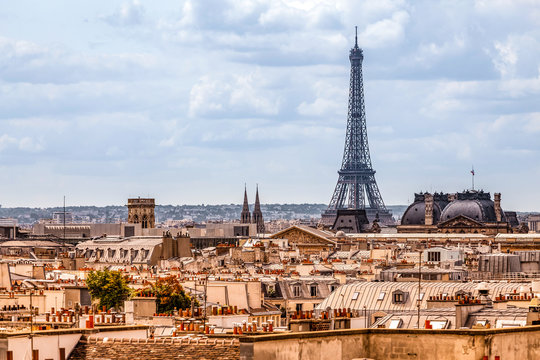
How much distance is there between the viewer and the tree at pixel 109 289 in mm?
49200

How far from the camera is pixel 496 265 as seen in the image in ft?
241

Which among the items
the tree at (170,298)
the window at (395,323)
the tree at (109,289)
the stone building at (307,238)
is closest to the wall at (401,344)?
the window at (395,323)

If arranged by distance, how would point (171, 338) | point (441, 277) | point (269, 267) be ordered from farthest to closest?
1. point (269, 267)
2. point (441, 277)
3. point (171, 338)

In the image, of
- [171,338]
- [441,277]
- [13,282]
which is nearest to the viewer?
[171,338]

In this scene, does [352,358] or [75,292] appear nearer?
[352,358]

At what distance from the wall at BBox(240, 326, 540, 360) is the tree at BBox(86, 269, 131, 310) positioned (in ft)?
90.2

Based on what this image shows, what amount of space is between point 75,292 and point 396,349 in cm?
2729

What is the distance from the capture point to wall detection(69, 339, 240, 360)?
21.0 meters

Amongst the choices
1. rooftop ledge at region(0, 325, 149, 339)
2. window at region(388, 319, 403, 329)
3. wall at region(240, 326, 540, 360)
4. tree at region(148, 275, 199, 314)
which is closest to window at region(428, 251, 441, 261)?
tree at region(148, 275, 199, 314)

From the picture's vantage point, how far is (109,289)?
2010 inches

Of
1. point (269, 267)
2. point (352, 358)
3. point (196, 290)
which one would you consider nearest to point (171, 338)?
point (352, 358)

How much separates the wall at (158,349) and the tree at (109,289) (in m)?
25.9

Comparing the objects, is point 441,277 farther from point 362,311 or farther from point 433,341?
point 433,341

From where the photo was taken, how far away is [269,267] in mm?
81375
